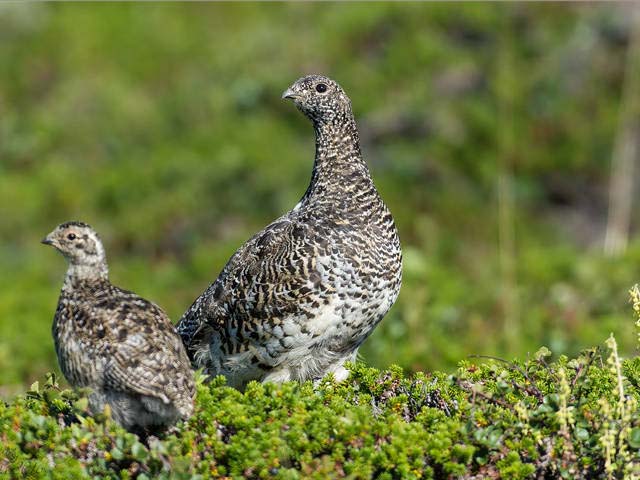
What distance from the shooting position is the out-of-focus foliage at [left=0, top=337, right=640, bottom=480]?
445 cm

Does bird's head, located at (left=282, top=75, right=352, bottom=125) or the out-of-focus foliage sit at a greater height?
bird's head, located at (left=282, top=75, right=352, bottom=125)

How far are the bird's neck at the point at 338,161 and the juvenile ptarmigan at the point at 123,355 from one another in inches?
61.6

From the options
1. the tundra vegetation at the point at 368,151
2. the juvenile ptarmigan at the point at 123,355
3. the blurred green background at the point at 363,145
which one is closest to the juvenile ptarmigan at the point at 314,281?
the juvenile ptarmigan at the point at 123,355

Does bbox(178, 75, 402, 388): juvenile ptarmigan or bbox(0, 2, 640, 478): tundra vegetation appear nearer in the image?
bbox(178, 75, 402, 388): juvenile ptarmigan

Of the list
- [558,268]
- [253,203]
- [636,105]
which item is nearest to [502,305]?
[558,268]

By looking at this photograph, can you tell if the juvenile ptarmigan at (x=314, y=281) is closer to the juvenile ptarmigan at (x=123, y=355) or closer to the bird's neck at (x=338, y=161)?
the bird's neck at (x=338, y=161)

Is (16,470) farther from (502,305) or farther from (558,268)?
(558,268)

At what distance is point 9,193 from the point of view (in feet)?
46.3

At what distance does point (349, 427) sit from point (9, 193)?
417 inches

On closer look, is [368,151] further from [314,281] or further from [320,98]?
[314,281]

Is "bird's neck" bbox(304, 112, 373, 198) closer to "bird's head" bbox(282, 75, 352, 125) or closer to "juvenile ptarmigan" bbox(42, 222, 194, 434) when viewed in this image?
"bird's head" bbox(282, 75, 352, 125)

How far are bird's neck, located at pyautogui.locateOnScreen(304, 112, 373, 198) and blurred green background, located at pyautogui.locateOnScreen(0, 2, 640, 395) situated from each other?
3787mm

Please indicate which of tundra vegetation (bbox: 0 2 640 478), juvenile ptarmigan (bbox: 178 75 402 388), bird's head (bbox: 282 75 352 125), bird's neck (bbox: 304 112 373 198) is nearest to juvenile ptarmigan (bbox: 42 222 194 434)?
juvenile ptarmigan (bbox: 178 75 402 388)

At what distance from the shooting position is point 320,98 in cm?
652
